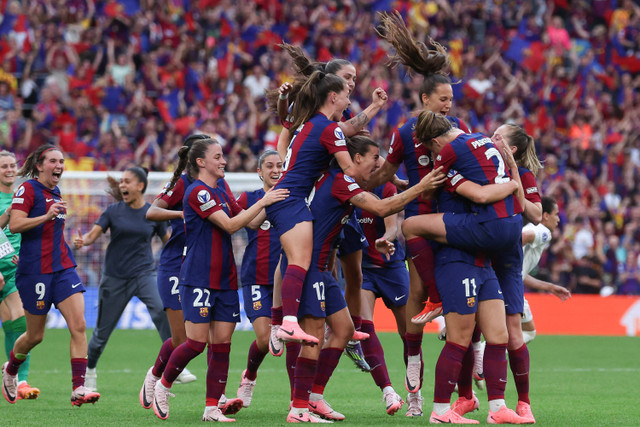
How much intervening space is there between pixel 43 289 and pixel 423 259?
359cm

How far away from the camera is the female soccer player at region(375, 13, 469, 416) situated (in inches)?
302

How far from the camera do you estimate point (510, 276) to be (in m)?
7.58

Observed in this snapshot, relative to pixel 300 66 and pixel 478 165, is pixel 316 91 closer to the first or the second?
pixel 300 66

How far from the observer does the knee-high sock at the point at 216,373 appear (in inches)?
299

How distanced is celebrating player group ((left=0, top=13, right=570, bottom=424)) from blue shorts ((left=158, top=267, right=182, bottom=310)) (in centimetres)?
2

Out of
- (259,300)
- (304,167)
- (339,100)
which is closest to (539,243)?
(259,300)

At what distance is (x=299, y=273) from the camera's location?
7.18m

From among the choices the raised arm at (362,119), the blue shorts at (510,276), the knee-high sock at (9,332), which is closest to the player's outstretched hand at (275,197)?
the raised arm at (362,119)

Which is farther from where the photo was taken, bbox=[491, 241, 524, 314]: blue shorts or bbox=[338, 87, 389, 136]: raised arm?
bbox=[338, 87, 389, 136]: raised arm

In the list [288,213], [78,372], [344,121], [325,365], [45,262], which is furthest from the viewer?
[45,262]

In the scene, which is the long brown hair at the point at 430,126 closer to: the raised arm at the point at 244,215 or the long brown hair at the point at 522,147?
the long brown hair at the point at 522,147

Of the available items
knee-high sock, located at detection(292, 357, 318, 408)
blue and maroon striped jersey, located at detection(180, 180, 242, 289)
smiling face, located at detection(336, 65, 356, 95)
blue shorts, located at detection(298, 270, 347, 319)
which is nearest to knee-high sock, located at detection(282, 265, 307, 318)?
blue shorts, located at detection(298, 270, 347, 319)

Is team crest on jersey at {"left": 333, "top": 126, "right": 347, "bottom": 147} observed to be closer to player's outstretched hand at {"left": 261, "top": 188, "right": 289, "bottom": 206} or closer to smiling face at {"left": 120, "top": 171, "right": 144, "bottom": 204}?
player's outstretched hand at {"left": 261, "top": 188, "right": 289, "bottom": 206}

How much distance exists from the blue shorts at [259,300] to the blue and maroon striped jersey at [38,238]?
171 centimetres
